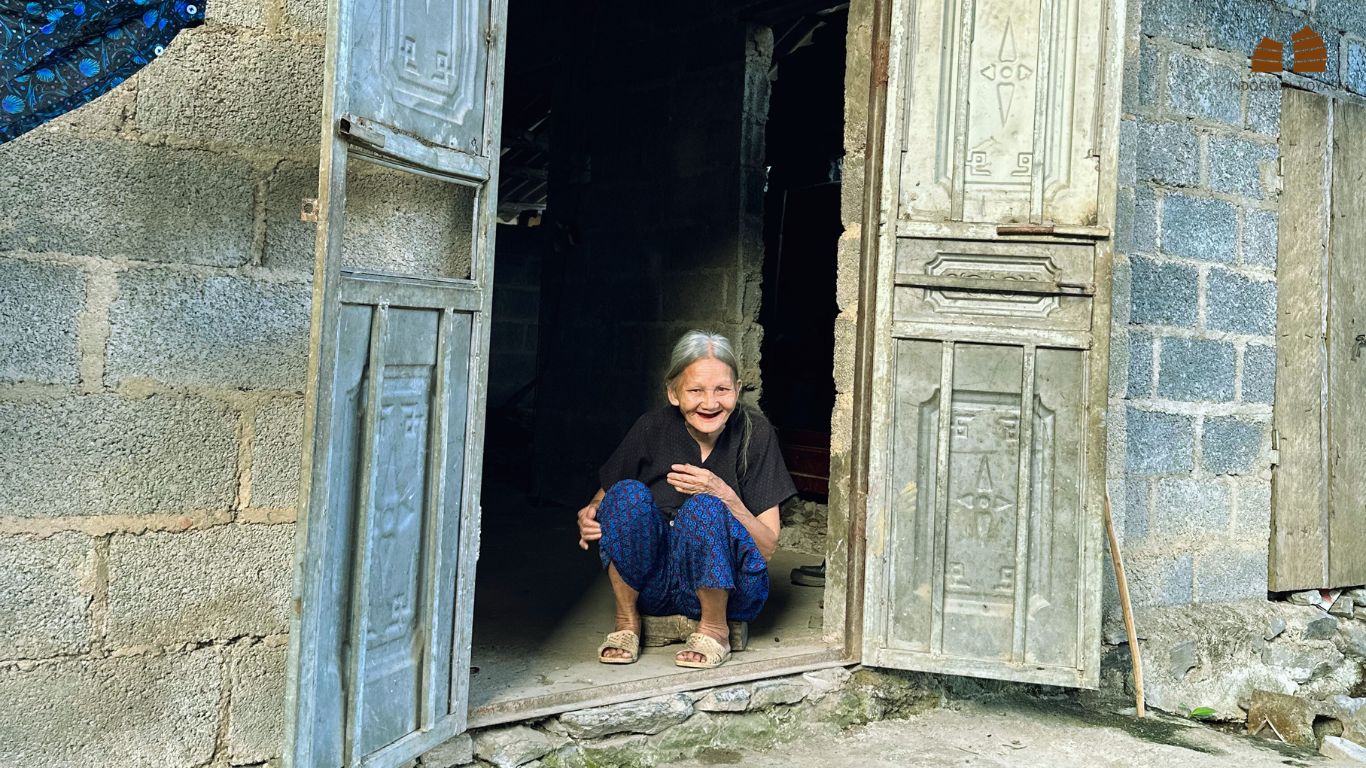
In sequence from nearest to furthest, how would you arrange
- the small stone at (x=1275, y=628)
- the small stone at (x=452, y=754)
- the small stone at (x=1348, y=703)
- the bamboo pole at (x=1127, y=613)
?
1. the small stone at (x=452, y=754)
2. the bamboo pole at (x=1127, y=613)
3. the small stone at (x=1348, y=703)
4. the small stone at (x=1275, y=628)

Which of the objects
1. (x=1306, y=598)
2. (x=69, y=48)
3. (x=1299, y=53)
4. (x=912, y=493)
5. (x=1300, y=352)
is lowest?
(x=1306, y=598)

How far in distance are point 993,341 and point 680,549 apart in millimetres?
1164

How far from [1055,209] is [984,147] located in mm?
289

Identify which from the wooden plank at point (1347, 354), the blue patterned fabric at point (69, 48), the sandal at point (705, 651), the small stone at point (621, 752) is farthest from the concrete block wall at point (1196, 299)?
the blue patterned fabric at point (69, 48)

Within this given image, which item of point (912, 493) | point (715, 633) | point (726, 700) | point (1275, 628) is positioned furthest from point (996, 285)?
point (1275, 628)

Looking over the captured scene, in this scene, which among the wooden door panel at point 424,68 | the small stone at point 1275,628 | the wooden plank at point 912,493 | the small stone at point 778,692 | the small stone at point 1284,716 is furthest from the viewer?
the small stone at point 1275,628

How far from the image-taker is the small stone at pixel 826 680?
381 centimetres

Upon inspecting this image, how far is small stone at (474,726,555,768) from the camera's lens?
319 centimetres

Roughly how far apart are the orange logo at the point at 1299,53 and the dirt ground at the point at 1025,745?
2.64m

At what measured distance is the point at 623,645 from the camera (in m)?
3.84

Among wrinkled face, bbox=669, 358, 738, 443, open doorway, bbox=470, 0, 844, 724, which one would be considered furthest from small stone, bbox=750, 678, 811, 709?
open doorway, bbox=470, 0, 844, 724

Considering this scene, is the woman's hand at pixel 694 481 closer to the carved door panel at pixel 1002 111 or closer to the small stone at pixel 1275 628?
the carved door panel at pixel 1002 111

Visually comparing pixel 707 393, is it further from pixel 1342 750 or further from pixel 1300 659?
pixel 1300 659

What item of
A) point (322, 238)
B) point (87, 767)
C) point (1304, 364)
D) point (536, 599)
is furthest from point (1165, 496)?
point (87, 767)
